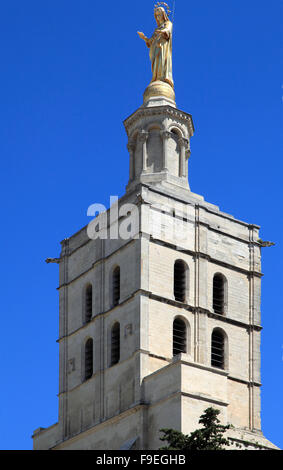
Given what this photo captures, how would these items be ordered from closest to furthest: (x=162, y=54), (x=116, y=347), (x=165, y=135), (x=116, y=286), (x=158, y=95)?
1. (x=116, y=347)
2. (x=116, y=286)
3. (x=165, y=135)
4. (x=158, y=95)
5. (x=162, y=54)

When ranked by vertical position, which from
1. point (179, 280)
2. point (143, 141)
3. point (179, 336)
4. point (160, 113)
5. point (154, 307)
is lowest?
point (179, 336)

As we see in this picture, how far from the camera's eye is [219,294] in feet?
228

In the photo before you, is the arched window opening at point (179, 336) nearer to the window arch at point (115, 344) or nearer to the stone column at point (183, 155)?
the window arch at point (115, 344)

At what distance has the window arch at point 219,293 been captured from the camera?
69000mm

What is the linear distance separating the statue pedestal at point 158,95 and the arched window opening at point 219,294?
10307 millimetres

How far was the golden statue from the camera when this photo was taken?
7462cm

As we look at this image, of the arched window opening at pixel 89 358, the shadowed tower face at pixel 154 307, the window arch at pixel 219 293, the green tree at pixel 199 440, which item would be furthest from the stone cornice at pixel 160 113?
the green tree at pixel 199 440

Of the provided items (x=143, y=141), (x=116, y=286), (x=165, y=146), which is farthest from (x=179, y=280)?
(x=143, y=141)

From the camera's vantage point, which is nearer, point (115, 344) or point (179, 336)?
point (179, 336)

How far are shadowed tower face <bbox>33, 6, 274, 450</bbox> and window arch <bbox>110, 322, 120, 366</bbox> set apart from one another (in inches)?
1.9

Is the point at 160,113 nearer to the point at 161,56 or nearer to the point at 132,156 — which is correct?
the point at 132,156

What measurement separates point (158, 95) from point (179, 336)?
14.7 metres

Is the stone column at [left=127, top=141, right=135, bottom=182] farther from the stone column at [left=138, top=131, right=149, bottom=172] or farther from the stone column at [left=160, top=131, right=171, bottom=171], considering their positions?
the stone column at [left=160, top=131, right=171, bottom=171]
